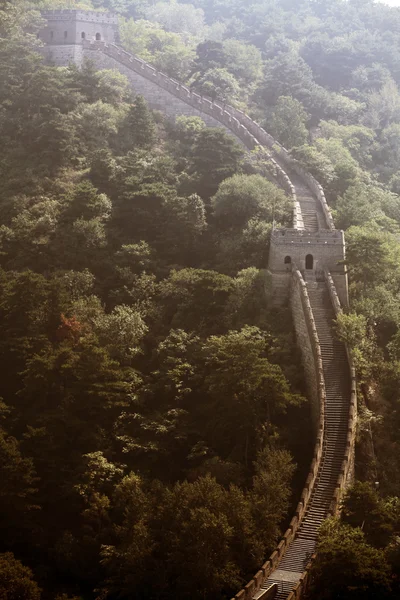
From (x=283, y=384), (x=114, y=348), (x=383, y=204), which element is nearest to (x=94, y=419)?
(x=114, y=348)

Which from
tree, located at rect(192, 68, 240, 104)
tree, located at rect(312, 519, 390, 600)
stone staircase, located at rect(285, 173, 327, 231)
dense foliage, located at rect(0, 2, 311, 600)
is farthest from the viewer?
tree, located at rect(192, 68, 240, 104)

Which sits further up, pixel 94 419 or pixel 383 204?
pixel 383 204

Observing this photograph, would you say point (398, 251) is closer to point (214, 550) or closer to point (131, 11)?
point (214, 550)

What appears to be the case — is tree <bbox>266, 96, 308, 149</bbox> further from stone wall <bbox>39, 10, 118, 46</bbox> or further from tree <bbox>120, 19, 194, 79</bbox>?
stone wall <bbox>39, 10, 118, 46</bbox>

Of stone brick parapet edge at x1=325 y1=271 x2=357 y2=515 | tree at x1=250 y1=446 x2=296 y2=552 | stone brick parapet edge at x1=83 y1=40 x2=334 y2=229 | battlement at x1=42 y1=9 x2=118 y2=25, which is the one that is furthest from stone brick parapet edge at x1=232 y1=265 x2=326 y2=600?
battlement at x1=42 y1=9 x2=118 y2=25

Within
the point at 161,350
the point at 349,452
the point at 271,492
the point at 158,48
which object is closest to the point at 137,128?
the point at 158,48

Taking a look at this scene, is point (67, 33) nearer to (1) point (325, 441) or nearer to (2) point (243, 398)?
(2) point (243, 398)

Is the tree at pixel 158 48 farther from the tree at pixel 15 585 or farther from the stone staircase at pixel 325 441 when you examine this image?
the tree at pixel 15 585
